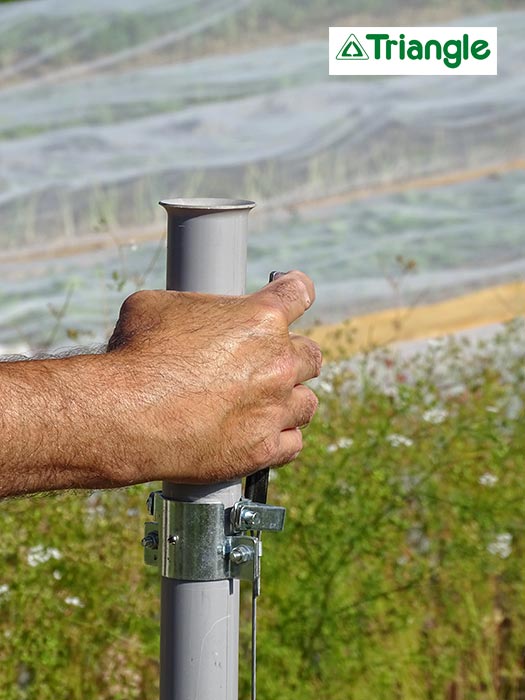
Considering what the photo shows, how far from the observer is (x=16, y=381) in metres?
1.14

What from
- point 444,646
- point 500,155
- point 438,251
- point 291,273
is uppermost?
point 500,155

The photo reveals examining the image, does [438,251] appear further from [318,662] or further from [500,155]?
[318,662]

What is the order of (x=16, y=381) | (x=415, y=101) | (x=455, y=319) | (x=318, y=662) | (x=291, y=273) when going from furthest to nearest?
(x=415, y=101) < (x=455, y=319) < (x=318, y=662) < (x=291, y=273) < (x=16, y=381)

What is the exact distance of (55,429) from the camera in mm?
1132

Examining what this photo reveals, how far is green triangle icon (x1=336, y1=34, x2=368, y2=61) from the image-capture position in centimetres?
509

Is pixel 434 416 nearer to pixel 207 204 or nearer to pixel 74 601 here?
pixel 74 601

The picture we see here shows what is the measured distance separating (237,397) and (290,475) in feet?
4.66

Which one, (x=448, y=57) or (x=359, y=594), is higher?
(x=448, y=57)

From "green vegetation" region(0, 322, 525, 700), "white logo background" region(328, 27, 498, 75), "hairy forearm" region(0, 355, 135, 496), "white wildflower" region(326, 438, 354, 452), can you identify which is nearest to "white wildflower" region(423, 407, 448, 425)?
"green vegetation" region(0, 322, 525, 700)

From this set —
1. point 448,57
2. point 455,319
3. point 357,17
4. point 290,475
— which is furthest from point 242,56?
point 290,475

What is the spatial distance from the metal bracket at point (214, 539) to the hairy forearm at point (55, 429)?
165 mm

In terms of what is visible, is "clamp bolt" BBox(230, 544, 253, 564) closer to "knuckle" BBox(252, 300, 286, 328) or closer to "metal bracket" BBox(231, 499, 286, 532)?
"metal bracket" BBox(231, 499, 286, 532)

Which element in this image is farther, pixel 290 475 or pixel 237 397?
pixel 290 475

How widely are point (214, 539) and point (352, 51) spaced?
425 cm
